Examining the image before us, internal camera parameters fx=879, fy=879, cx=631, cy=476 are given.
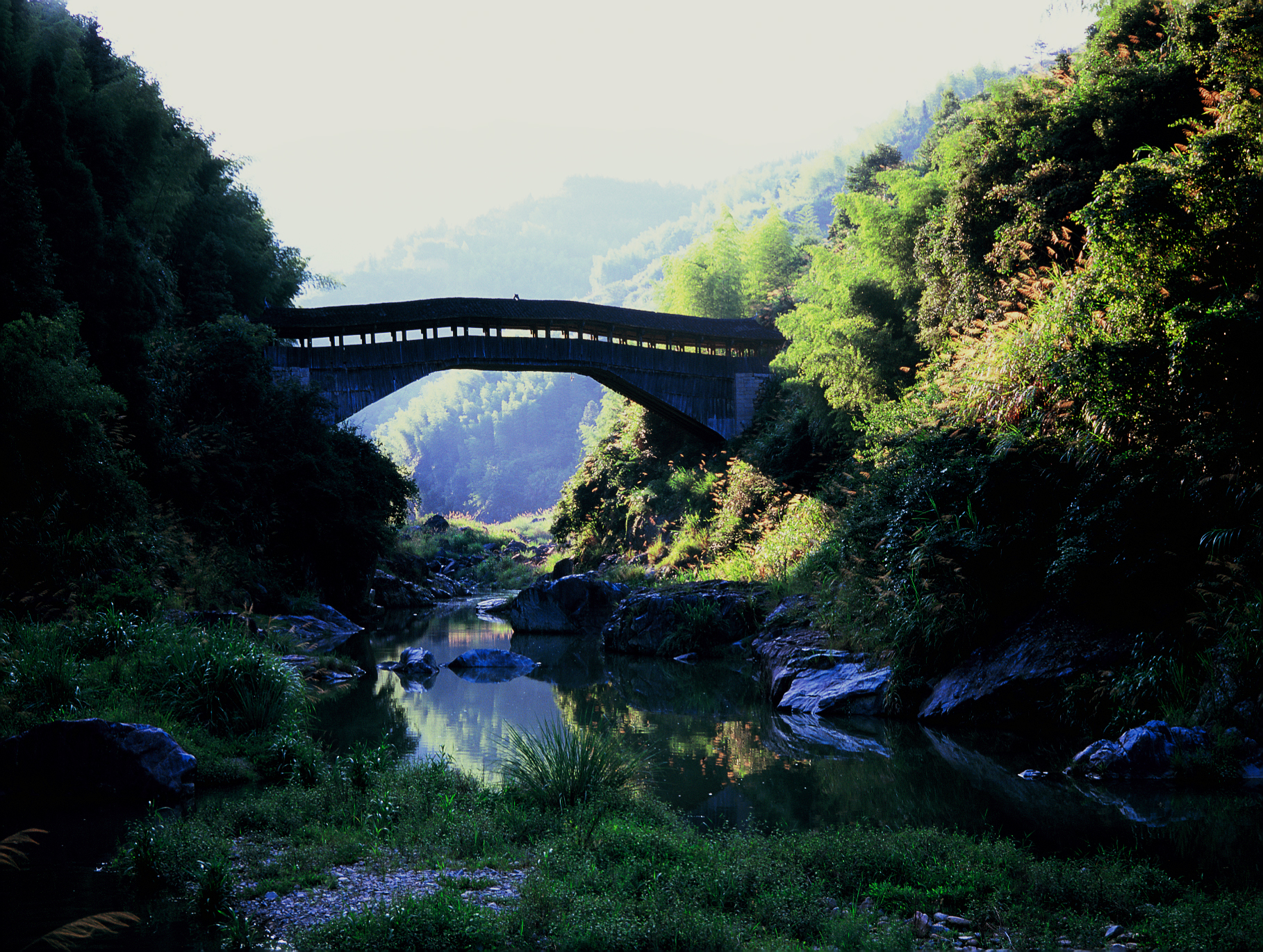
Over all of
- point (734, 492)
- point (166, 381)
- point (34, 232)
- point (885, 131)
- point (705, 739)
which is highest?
point (885, 131)

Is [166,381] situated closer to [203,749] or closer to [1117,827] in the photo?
[203,749]

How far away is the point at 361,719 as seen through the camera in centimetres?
921

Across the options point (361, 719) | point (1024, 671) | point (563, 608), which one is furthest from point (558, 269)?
point (1024, 671)

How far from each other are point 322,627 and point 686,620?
653 centimetres

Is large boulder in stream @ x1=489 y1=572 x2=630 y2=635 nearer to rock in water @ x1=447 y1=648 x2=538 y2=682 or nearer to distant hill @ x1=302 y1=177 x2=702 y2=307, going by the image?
rock in water @ x1=447 y1=648 x2=538 y2=682

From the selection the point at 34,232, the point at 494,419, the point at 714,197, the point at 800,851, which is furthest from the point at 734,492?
the point at 714,197

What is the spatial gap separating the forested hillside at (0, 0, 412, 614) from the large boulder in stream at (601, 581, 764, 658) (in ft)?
20.3

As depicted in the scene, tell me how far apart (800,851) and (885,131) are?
4956 inches

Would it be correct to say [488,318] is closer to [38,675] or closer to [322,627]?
[322,627]

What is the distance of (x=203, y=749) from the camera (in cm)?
686

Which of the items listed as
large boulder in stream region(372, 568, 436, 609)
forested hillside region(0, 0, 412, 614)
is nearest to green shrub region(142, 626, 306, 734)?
forested hillside region(0, 0, 412, 614)

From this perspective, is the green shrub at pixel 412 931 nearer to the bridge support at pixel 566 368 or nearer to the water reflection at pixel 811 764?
the water reflection at pixel 811 764

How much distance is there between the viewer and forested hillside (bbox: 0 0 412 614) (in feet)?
31.2

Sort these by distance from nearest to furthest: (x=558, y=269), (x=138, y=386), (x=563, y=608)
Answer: (x=138, y=386)
(x=563, y=608)
(x=558, y=269)
